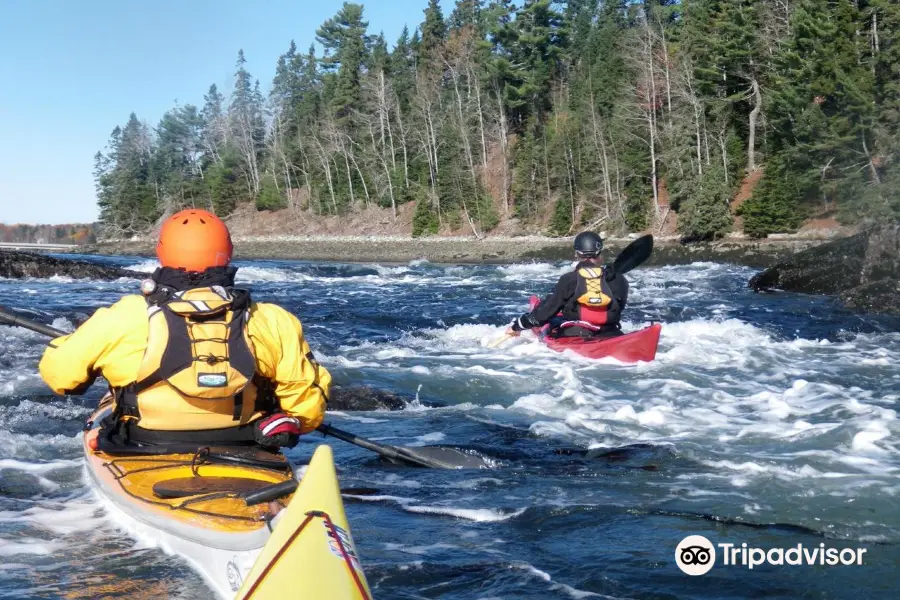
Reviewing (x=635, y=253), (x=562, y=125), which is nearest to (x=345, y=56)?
(x=562, y=125)

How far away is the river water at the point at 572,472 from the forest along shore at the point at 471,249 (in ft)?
61.2

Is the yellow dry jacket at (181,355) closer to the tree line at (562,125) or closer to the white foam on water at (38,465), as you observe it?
the white foam on water at (38,465)

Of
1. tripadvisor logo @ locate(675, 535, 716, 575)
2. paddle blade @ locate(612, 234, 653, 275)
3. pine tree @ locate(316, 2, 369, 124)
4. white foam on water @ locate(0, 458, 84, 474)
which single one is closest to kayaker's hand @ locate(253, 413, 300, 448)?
tripadvisor logo @ locate(675, 535, 716, 575)

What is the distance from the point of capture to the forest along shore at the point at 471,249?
2995 centimetres

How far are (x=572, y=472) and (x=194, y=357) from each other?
2.80m

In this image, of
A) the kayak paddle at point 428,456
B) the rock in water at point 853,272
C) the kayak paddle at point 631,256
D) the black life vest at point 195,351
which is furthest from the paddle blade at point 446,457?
the rock in water at point 853,272

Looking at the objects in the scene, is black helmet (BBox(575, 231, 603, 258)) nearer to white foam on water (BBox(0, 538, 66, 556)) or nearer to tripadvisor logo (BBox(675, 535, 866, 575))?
tripadvisor logo (BBox(675, 535, 866, 575))

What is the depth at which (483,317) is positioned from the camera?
15398 millimetres

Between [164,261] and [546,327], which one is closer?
[164,261]

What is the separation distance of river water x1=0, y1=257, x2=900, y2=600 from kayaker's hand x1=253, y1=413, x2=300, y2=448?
0.64 m

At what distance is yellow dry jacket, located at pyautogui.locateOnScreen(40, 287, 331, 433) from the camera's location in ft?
11.2

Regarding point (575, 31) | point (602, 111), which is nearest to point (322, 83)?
point (575, 31)

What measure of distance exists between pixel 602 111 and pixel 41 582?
4741 cm

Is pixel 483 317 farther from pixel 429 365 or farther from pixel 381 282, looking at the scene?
pixel 381 282
